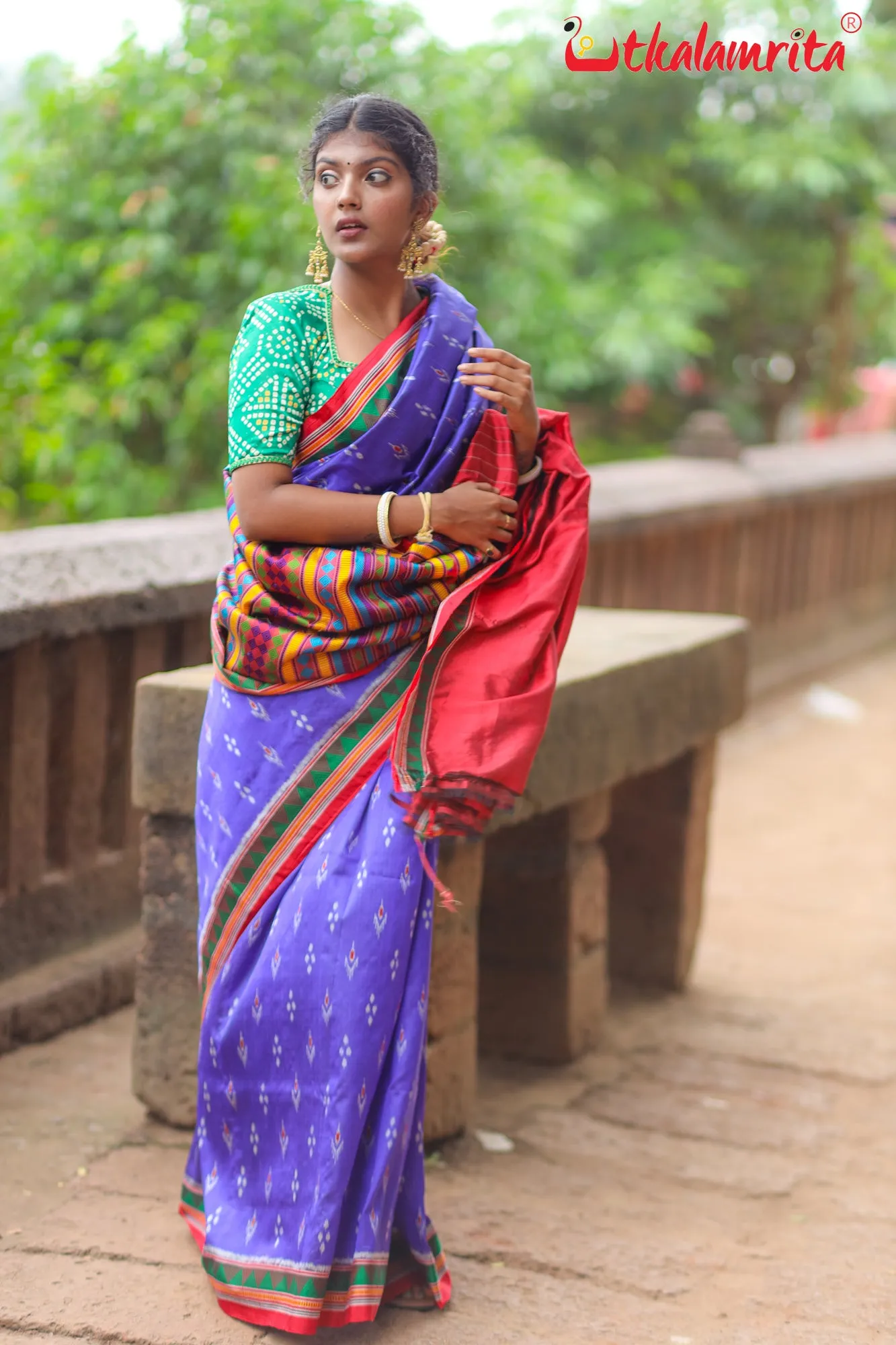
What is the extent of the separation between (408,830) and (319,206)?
0.95 meters

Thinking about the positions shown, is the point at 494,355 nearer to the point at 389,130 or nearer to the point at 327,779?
the point at 389,130

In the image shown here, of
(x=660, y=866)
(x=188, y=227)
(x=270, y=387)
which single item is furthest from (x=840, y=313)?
(x=270, y=387)

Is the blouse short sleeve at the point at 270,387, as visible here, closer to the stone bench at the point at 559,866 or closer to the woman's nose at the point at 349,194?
the woman's nose at the point at 349,194

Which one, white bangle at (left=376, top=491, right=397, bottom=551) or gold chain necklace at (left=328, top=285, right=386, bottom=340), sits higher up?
gold chain necklace at (left=328, top=285, right=386, bottom=340)

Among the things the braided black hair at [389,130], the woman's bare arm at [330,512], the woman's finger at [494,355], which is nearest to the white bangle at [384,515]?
the woman's bare arm at [330,512]

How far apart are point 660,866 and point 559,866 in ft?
2.36

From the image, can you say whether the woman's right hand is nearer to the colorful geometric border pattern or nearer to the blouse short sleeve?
the blouse short sleeve

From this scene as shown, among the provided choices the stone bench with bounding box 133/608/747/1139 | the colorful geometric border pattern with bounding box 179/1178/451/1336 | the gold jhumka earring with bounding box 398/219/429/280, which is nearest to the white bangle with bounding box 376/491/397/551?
the gold jhumka earring with bounding box 398/219/429/280

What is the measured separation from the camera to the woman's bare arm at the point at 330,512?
239cm

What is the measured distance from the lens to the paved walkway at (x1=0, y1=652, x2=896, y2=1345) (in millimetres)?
2553

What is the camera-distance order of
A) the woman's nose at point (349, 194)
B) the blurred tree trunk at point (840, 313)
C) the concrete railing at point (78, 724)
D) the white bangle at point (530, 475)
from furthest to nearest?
1. the blurred tree trunk at point (840, 313)
2. the concrete railing at point (78, 724)
3. the white bangle at point (530, 475)
4. the woman's nose at point (349, 194)

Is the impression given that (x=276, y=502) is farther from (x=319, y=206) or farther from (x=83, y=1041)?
(x=83, y=1041)

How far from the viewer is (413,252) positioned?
2445 millimetres

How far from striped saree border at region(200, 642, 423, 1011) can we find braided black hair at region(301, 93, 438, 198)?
72cm
